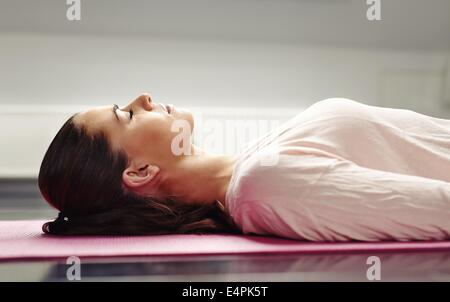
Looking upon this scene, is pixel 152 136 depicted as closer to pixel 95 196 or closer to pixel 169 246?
pixel 95 196

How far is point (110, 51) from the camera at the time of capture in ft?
7.23

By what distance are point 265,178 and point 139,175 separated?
292 millimetres

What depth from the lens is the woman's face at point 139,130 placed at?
1.16 m

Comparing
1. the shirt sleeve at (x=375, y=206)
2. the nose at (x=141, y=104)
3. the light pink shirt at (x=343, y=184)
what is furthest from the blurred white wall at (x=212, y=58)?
the shirt sleeve at (x=375, y=206)

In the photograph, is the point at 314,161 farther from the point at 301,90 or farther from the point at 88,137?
the point at 301,90

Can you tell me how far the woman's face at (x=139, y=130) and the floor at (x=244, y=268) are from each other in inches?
12.4

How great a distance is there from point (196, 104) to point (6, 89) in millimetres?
739

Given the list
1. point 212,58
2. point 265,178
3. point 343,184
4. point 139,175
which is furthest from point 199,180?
point 212,58

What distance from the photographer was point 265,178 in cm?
102

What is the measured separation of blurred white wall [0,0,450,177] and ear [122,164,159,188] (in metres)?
1.08

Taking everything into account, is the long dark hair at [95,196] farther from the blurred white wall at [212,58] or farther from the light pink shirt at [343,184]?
the blurred white wall at [212,58]

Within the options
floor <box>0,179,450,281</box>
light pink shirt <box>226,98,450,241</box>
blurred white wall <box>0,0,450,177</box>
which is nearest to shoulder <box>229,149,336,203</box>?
light pink shirt <box>226,98,450,241</box>
